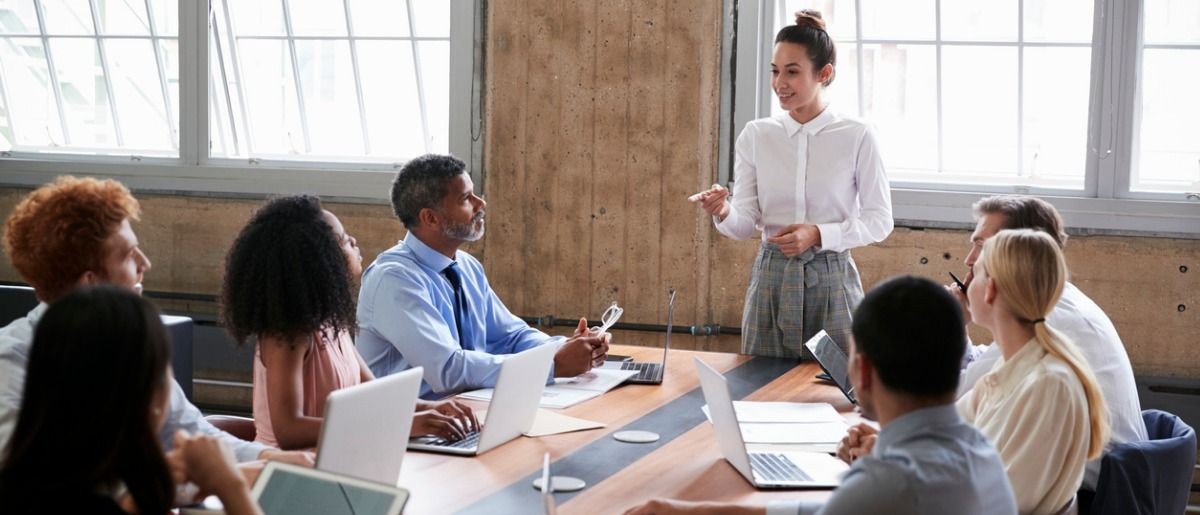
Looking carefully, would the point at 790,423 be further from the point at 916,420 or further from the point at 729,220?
the point at 729,220

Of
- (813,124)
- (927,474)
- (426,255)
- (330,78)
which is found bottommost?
(927,474)

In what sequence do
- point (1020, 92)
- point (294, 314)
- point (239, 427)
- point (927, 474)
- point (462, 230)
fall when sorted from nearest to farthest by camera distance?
point (927, 474) < point (294, 314) < point (239, 427) < point (462, 230) < point (1020, 92)

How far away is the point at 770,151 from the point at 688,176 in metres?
1.10

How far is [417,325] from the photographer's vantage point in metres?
3.36

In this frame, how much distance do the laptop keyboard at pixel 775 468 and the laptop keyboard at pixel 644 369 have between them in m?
0.85

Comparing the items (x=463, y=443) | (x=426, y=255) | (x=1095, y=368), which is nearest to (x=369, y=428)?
(x=463, y=443)

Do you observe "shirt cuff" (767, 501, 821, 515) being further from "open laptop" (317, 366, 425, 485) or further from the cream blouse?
"open laptop" (317, 366, 425, 485)

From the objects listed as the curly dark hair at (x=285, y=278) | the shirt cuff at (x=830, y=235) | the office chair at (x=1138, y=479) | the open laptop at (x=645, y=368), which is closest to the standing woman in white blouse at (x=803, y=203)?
the shirt cuff at (x=830, y=235)

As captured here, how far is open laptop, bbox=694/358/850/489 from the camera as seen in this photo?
8.06ft

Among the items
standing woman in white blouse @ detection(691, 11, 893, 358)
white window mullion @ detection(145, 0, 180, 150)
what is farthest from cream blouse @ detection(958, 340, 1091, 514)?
white window mullion @ detection(145, 0, 180, 150)

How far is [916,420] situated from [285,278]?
1449 millimetres

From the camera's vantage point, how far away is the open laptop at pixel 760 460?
2.46m

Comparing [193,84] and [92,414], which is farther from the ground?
[193,84]

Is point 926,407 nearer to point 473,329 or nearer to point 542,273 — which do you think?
point 473,329
